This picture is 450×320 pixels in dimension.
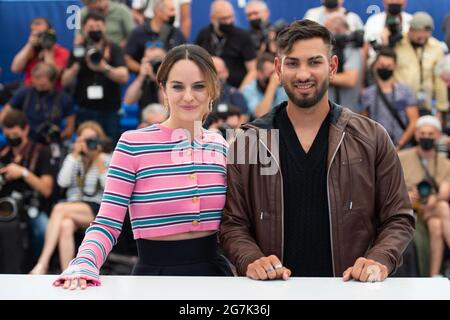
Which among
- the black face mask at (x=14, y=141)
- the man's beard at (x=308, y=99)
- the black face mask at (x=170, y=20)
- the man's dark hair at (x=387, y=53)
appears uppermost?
the black face mask at (x=170, y=20)

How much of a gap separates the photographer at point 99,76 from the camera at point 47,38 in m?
0.35

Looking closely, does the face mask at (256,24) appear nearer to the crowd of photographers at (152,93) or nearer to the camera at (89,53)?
the crowd of photographers at (152,93)

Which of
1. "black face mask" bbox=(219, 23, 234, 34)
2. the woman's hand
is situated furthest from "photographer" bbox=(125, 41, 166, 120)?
the woman's hand

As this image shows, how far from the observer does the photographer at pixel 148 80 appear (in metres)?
7.11

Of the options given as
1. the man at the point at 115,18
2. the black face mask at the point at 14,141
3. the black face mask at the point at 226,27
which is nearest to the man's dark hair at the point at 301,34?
the black face mask at the point at 226,27

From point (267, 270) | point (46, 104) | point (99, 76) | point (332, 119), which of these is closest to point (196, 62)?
point (332, 119)

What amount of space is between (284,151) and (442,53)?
14.2ft

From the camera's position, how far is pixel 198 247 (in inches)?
112

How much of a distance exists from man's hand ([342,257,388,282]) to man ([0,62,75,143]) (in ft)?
16.9

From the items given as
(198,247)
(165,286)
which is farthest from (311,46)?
(165,286)

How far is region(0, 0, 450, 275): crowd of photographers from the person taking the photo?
664 cm

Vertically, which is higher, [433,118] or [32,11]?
[32,11]

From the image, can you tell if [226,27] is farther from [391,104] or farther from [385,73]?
[391,104]
